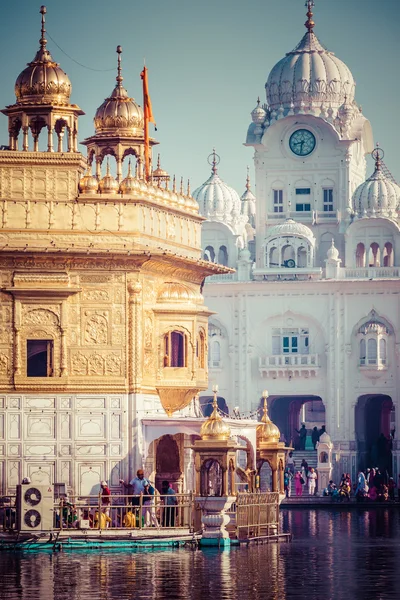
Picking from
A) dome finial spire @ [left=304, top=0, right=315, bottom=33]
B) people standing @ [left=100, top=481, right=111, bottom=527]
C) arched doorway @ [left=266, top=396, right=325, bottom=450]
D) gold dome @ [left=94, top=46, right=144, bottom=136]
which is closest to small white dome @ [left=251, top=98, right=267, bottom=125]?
dome finial spire @ [left=304, top=0, right=315, bottom=33]

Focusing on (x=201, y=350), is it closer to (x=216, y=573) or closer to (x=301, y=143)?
(x=216, y=573)

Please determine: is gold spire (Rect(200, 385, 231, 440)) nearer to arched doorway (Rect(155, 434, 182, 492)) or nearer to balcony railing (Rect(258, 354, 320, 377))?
arched doorway (Rect(155, 434, 182, 492))

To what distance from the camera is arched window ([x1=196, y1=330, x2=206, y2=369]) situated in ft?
126

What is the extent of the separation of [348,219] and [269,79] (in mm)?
6914

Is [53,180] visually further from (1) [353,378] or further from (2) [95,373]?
(1) [353,378]

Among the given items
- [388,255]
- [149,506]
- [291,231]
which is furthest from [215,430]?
[388,255]

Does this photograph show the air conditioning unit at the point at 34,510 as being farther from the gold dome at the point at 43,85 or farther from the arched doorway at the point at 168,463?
the gold dome at the point at 43,85

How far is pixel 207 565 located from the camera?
93.5 feet

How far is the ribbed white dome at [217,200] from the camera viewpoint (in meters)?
71.8

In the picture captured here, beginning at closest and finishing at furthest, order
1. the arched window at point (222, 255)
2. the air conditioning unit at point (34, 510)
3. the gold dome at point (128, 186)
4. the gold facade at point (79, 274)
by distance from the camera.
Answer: the air conditioning unit at point (34, 510), the gold facade at point (79, 274), the gold dome at point (128, 186), the arched window at point (222, 255)

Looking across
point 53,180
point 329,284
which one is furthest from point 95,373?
point 329,284

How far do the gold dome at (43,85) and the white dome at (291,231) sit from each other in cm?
3193

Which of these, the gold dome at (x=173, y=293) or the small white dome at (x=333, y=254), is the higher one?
the small white dome at (x=333, y=254)

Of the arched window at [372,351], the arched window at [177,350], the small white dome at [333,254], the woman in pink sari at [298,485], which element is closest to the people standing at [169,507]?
the arched window at [177,350]
